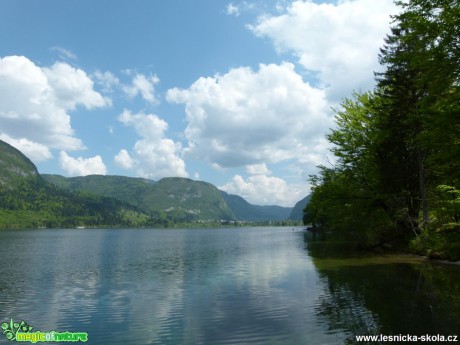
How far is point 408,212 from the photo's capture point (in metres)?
48.9

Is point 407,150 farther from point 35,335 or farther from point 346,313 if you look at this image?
point 35,335

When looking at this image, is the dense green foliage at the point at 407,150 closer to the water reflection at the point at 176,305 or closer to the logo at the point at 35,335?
the water reflection at the point at 176,305

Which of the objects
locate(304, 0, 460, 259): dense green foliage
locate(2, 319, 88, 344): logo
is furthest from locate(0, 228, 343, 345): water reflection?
locate(304, 0, 460, 259): dense green foliage

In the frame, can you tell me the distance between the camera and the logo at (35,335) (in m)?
17.2

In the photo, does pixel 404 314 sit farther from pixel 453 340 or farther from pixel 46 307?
pixel 46 307

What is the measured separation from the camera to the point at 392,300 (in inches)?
845

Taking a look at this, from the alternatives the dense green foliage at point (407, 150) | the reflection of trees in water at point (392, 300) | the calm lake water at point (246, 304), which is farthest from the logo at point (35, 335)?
the dense green foliage at point (407, 150)

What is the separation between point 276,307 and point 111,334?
9.46 m

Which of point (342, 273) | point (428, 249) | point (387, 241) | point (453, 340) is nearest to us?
point (453, 340)

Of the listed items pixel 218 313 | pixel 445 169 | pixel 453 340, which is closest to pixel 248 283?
pixel 218 313

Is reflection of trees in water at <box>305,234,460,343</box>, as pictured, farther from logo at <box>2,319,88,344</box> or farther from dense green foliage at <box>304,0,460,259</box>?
logo at <box>2,319,88,344</box>

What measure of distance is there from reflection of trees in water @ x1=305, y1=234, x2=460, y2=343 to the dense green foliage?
767 centimetres

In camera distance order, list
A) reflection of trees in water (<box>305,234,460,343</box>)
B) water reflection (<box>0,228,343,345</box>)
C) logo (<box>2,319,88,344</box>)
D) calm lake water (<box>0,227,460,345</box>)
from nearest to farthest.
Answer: reflection of trees in water (<box>305,234,460,343</box>) → calm lake water (<box>0,227,460,345</box>) → water reflection (<box>0,228,343,345</box>) → logo (<box>2,319,88,344</box>)

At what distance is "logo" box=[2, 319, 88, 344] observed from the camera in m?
17.2
